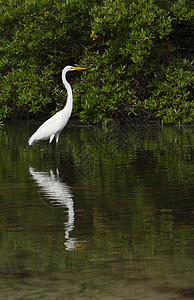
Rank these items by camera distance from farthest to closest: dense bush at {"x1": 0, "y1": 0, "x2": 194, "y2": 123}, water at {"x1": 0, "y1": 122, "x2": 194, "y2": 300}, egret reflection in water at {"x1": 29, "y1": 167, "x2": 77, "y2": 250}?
dense bush at {"x1": 0, "y1": 0, "x2": 194, "y2": 123}
egret reflection in water at {"x1": 29, "y1": 167, "x2": 77, "y2": 250}
water at {"x1": 0, "y1": 122, "x2": 194, "y2": 300}

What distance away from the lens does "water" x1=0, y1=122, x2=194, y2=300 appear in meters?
4.71

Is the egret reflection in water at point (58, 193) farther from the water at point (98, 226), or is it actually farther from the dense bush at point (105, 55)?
the dense bush at point (105, 55)

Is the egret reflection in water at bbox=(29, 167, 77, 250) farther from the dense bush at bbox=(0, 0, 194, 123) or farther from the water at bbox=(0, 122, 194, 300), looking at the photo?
the dense bush at bbox=(0, 0, 194, 123)

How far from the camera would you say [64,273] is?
4.98 metres

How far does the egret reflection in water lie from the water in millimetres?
14

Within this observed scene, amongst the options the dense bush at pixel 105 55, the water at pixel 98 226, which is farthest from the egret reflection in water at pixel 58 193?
the dense bush at pixel 105 55

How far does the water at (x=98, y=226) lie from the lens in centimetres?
471

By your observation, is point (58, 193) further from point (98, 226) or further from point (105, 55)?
Result: point (105, 55)

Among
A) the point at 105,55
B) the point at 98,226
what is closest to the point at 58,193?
the point at 98,226

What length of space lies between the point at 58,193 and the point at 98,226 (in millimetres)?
2247

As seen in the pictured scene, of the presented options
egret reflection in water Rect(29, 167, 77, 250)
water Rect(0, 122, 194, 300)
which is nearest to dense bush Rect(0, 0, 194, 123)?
water Rect(0, 122, 194, 300)

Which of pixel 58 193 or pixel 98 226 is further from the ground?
pixel 58 193

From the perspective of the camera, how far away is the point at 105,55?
20938mm

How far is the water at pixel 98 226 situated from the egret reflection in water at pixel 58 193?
14mm
